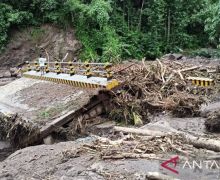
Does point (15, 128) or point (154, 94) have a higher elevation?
point (154, 94)

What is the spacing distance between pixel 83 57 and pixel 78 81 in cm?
1199

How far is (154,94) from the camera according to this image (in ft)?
43.5

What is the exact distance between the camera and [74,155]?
25.2 ft

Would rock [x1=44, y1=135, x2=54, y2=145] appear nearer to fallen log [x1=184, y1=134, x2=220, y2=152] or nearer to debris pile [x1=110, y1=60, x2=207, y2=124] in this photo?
debris pile [x1=110, y1=60, x2=207, y2=124]

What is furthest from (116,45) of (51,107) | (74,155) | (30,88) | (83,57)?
(74,155)

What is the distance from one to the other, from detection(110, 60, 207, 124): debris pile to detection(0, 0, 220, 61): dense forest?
7.27 meters

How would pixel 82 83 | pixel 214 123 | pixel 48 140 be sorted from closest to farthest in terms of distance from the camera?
pixel 214 123
pixel 48 140
pixel 82 83

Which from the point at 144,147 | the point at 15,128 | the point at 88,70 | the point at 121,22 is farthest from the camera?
the point at 121,22

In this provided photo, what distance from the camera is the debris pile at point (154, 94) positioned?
455 inches

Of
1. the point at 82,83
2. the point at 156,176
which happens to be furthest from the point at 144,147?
the point at 82,83

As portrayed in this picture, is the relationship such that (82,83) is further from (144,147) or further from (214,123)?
(144,147)

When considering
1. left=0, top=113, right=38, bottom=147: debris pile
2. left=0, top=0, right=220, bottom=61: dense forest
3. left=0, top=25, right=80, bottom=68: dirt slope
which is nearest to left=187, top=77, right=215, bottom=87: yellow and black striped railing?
left=0, top=113, right=38, bottom=147: debris pile

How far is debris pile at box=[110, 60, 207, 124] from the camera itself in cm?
1155

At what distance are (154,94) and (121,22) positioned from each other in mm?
17958
